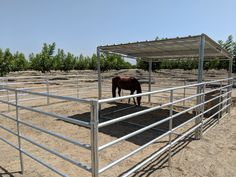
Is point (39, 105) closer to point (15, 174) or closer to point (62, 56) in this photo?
point (15, 174)

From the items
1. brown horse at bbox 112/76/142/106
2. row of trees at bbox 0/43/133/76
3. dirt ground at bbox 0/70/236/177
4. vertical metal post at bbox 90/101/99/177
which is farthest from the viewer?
row of trees at bbox 0/43/133/76

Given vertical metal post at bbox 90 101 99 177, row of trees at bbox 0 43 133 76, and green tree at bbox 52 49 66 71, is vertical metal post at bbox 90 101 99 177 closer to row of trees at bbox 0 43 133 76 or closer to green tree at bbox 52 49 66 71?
row of trees at bbox 0 43 133 76

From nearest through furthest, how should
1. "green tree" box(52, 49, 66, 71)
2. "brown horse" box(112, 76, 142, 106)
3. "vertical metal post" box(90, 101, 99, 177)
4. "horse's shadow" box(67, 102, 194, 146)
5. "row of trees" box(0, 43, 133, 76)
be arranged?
"vertical metal post" box(90, 101, 99, 177), "horse's shadow" box(67, 102, 194, 146), "brown horse" box(112, 76, 142, 106), "row of trees" box(0, 43, 133, 76), "green tree" box(52, 49, 66, 71)

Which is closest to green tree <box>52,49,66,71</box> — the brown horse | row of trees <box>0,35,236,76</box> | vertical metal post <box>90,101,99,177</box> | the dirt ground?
row of trees <box>0,35,236,76</box>

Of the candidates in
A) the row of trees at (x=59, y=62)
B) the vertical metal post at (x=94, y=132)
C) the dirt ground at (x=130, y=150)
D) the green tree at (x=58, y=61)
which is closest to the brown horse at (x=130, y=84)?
the dirt ground at (x=130, y=150)

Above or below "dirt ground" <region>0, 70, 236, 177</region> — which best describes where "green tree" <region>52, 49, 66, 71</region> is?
above

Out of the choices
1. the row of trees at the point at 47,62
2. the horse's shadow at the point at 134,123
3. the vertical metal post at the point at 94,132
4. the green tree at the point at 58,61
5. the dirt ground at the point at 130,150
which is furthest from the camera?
the green tree at the point at 58,61

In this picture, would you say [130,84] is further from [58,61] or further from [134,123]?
[58,61]

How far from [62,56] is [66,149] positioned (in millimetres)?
23827

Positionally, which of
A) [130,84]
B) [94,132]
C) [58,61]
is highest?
[58,61]

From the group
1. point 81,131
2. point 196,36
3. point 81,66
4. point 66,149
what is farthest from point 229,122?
point 81,66

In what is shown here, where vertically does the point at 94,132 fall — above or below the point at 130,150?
above

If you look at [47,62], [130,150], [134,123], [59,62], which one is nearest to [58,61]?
[59,62]

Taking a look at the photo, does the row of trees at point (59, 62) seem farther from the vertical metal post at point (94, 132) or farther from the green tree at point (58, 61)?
the vertical metal post at point (94, 132)
